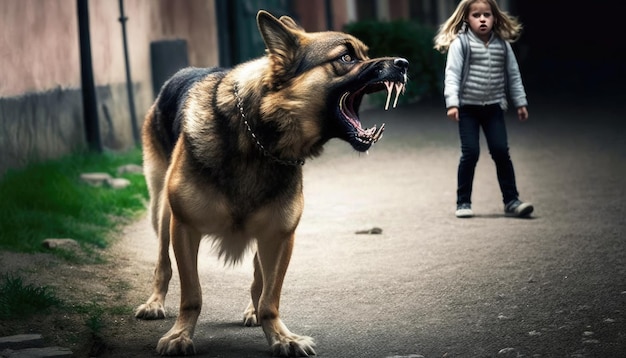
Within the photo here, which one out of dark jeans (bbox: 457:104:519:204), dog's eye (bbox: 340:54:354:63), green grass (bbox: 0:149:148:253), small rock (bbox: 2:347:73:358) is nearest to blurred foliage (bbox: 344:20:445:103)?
green grass (bbox: 0:149:148:253)

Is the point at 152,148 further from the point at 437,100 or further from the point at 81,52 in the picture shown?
the point at 437,100

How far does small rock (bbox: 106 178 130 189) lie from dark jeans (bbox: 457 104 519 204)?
3.27m

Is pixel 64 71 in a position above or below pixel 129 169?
above

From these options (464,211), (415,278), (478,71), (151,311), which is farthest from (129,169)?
(151,311)

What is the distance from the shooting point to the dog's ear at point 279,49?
5.84 m

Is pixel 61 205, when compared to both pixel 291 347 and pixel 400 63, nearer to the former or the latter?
pixel 291 347

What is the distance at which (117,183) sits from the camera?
36.8 feet

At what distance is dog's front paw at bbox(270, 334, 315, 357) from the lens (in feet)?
19.2

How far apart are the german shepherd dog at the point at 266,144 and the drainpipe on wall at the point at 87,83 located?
6812 millimetres

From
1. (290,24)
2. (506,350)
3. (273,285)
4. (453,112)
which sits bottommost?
(506,350)

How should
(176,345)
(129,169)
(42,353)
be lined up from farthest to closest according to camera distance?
(129,169) < (176,345) < (42,353)

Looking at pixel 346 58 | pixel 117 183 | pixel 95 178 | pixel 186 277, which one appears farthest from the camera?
pixel 95 178

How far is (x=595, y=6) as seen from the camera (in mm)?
35188

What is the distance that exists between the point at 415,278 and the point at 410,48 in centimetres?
1364
